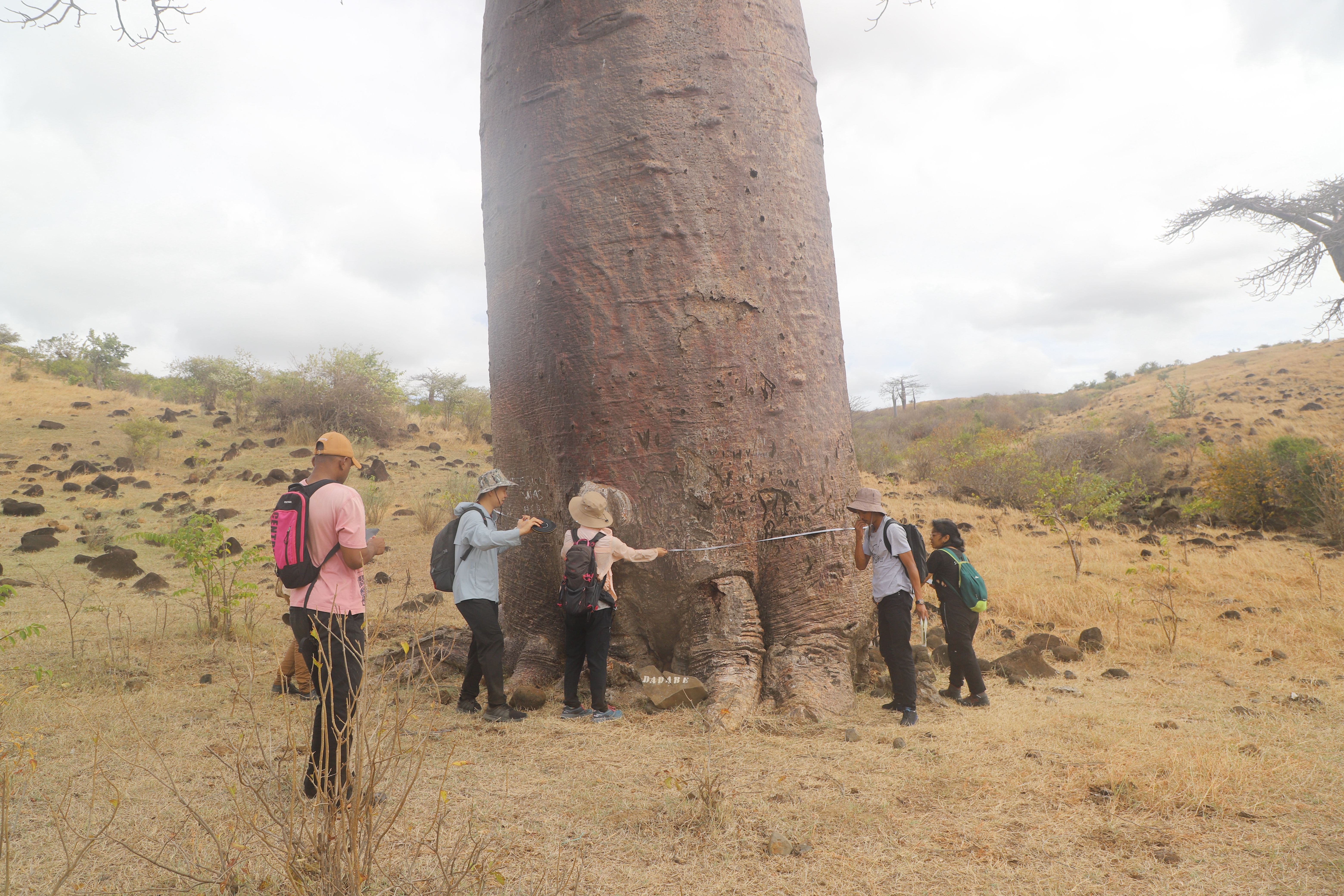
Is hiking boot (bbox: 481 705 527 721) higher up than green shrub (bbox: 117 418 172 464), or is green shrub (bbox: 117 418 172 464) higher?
green shrub (bbox: 117 418 172 464)

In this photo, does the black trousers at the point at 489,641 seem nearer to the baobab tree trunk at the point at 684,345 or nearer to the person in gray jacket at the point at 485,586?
the person in gray jacket at the point at 485,586

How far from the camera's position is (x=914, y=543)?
12.2 ft

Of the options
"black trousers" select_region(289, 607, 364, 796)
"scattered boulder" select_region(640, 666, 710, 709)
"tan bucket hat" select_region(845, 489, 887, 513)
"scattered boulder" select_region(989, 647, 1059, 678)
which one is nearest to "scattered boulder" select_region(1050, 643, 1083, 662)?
"scattered boulder" select_region(989, 647, 1059, 678)

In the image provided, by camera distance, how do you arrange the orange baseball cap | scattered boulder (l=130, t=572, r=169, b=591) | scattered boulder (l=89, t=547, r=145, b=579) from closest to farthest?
1. the orange baseball cap
2. scattered boulder (l=130, t=572, r=169, b=591)
3. scattered boulder (l=89, t=547, r=145, b=579)

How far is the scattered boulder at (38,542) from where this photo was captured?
7.18 metres

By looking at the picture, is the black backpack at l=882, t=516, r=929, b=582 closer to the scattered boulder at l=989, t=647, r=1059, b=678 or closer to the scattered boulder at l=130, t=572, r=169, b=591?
the scattered boulder at l=989, t=647, r=1059, b=678

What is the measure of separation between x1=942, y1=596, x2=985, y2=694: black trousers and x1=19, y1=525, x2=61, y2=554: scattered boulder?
798cm

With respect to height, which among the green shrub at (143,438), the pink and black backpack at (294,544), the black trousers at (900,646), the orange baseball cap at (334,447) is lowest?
the black trousers at (900,646)

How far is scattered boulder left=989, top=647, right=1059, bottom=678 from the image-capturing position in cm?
421

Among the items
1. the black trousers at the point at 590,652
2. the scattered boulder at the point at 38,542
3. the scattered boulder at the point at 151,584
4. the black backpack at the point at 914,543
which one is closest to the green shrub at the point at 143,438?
the scattered boulder at the point at 38,542

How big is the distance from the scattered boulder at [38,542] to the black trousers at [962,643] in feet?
26.2

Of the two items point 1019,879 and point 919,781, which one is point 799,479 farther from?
point 1019,879

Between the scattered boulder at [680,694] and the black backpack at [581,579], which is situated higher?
the black backpack at [581,579]

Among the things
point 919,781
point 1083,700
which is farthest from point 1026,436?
point 919,781
